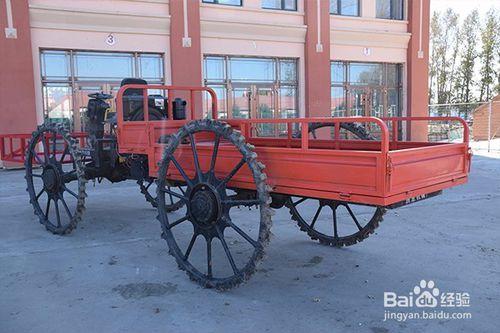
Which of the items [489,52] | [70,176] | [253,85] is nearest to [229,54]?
[253,85]

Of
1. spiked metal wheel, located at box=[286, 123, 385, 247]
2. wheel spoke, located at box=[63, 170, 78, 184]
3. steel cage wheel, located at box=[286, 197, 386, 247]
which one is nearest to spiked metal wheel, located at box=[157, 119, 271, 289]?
spiked metal wheel, located at box=[286, 123, 385, 247]

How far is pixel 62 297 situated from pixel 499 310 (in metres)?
3.45

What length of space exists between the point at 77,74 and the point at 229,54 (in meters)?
4.89

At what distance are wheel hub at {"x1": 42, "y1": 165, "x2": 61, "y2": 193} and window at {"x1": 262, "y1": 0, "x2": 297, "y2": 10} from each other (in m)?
12.5

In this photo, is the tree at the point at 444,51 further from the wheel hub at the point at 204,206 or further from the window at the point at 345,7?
the wheel hub at the point at 204,206

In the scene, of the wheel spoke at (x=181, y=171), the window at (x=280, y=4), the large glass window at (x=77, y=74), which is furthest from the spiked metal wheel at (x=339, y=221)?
the window at (x=280, y=4)

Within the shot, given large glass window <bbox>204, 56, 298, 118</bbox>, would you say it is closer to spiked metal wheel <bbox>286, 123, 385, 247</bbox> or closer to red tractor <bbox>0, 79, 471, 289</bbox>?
red tractor <bbox>0, 79, 471, 289</bbox>

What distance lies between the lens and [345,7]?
62.0 ft

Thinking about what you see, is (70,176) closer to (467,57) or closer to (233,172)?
(233,172)

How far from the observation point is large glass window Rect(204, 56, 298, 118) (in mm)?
16641

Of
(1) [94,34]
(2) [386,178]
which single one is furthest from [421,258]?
(1) [94,34]

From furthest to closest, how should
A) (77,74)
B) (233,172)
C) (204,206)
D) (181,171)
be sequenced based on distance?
(77,74) < (181,171) < (204,206) < (233,172)

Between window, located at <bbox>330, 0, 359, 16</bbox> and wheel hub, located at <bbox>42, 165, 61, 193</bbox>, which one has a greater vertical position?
window, located at <bbox>330, 0, 359, 16</bbox>

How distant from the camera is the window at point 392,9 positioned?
19845 mm
